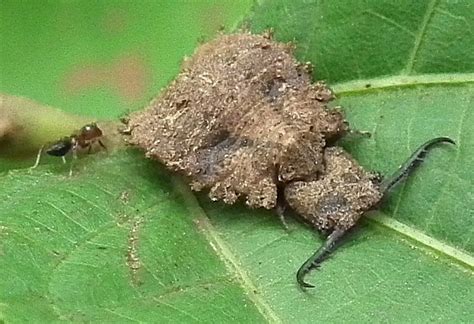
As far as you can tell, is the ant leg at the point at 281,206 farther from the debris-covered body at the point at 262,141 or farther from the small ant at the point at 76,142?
the small ant at the point at 76,142

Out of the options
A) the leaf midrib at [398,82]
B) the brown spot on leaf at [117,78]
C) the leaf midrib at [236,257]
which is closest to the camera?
the leaf midrib at [236,257]

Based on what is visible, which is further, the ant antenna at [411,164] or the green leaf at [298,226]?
the ant antenna at [411,164]

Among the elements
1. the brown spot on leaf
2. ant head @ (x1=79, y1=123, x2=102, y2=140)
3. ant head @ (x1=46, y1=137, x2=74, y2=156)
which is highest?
the brown spot on leaf

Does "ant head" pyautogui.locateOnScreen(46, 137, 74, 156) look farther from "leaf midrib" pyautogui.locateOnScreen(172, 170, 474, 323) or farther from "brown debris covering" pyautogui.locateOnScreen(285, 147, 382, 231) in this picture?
"brown debris covering" pyautogui.locateOnScreen(285, 147, 382, 231)

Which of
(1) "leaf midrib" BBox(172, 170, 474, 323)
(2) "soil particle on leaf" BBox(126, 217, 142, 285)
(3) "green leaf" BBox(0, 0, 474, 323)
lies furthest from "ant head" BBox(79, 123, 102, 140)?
(2) "soil particle on leaf" BBox(126, 217, 142, 285)

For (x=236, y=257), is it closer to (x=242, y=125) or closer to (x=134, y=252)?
(x=134, y=252)

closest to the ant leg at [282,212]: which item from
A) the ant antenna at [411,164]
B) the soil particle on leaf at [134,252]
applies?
the ant antenna at [411,164]

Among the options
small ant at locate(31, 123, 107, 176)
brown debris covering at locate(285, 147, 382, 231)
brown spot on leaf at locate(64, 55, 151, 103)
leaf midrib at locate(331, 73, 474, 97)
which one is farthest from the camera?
brown spot on leaf at locate(64, 55, 151, 103)
